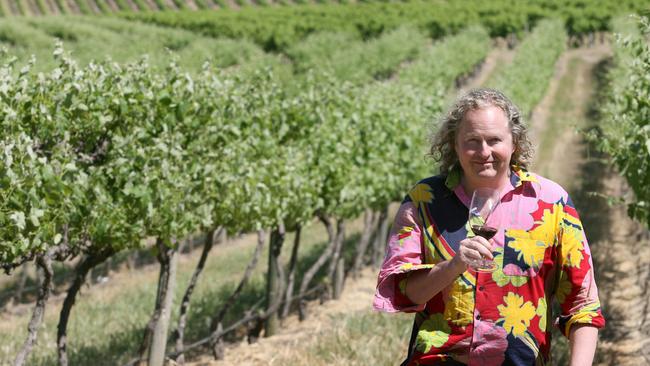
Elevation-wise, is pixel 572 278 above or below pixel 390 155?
above

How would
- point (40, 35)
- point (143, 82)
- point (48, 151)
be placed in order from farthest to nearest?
point (40, 35) → point (143, 82) → point (48, 151)

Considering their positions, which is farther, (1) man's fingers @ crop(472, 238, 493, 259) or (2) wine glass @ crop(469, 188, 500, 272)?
(2) wine glass @ crop(469, 188, 500, 272)

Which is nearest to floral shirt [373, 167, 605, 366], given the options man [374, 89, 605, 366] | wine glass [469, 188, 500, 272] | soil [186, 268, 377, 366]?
man [374, 89, 605, 366]

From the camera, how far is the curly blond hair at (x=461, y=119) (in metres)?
3.06

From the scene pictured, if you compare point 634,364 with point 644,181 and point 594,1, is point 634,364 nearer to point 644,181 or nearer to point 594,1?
point 644,181

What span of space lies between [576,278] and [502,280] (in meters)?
0.27

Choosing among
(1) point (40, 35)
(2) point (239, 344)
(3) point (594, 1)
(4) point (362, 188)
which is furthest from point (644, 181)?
(3) point (594, 1)

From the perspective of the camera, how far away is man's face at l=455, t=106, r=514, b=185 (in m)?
3.01

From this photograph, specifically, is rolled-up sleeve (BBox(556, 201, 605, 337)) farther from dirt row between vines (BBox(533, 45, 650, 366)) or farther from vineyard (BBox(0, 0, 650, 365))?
dirt row between vines (BBox(533, 45, 650, 366))

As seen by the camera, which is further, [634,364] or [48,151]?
[634,364]

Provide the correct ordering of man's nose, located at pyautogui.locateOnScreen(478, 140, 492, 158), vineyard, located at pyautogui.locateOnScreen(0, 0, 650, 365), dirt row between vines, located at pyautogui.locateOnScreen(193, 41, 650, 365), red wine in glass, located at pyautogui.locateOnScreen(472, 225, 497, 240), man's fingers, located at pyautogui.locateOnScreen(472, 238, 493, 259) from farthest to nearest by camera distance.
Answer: dirt row between vines, located at pyautogui.locateOnScreen(193, 41, 650, 365) < vineyard, located at pyautogui.locateOnScreen(0, 0, 650, 365) < man's nose, located at pyautogui.locateOnScreen(478, 140, 492, 158) < red wine in glass, located at pyautogui.locateOnScreen(472, 225, 497, 240) < man's fingers, located at pyautogui.locateOnScreen(472, 238, 493, 259)

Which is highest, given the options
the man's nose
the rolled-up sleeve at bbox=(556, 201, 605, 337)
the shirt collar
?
the man's nose

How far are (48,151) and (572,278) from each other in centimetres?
496

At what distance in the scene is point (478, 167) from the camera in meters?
3.03
